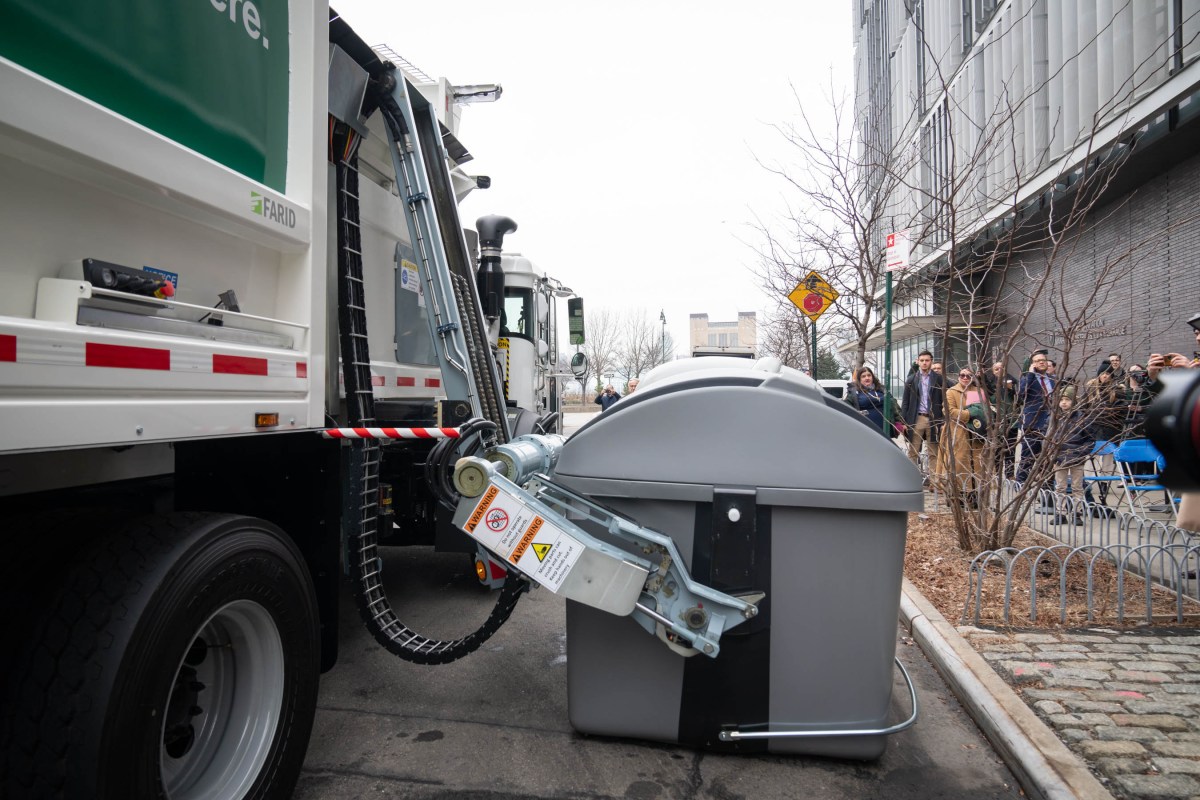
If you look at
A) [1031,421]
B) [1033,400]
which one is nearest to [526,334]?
[1031,421]

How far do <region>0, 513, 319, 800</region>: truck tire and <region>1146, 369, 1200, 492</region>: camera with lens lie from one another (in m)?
2.28

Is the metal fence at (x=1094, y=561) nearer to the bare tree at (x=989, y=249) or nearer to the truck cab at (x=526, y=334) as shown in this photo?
the bare tree at (x=989, y=249)

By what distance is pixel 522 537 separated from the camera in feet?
8.77

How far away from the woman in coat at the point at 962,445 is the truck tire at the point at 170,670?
5010mm

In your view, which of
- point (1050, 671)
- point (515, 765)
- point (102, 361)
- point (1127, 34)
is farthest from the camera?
point (1127, 34)

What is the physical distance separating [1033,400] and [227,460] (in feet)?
21.7

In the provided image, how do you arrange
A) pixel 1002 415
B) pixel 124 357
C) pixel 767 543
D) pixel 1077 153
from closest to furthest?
pixel 124 357 < pixel 767 543 < pixel 1002 415 < pixel 1077 153

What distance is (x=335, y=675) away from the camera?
387cm

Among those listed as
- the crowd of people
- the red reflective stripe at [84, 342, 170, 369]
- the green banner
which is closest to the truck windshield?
the crowd of people

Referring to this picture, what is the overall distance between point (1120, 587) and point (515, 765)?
12.3 feet

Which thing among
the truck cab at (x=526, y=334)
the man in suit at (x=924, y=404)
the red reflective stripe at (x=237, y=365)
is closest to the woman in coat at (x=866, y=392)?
the man in suit at (x=924, y=404)

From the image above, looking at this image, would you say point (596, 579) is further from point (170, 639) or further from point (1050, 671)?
point (1050, 671)

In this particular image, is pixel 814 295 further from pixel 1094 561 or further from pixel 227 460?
pixel 227 460

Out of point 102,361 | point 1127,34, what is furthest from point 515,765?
point 1127,34
